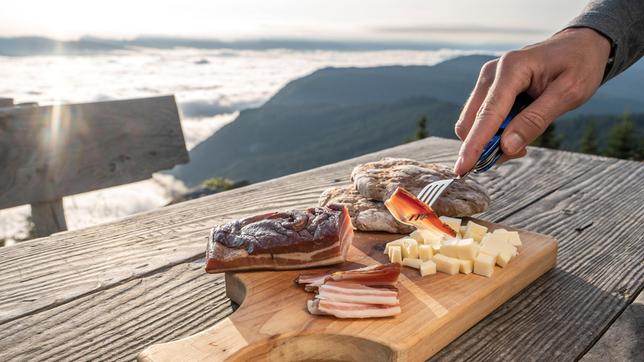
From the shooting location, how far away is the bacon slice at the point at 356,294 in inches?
58.5

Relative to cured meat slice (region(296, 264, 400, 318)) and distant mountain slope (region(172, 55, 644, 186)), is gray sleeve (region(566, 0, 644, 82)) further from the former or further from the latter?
distant mountain slope (region(172, 55, 644, 186))

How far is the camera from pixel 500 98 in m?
1.88

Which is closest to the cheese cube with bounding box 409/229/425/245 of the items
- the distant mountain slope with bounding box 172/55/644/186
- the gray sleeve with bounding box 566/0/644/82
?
the gray sleeve with bounding box 566/0/644/82

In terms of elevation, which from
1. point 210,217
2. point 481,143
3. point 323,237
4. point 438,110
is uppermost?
point 481,143

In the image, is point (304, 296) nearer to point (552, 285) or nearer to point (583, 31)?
point (552, 285)

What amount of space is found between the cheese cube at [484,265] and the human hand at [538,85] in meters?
0.39

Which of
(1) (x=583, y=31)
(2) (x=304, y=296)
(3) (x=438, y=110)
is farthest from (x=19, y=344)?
(3) (x=438, y=110)

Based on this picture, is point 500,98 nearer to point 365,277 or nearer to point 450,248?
point 450,248

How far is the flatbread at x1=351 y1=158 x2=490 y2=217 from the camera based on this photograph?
2.16 m

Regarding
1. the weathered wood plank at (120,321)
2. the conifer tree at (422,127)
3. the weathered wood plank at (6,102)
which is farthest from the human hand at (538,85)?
the conifer tree at (422,127)

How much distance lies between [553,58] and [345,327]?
1.22 meters

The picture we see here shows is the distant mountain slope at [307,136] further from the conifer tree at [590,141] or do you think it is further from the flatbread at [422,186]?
the flatbread at [422,186]

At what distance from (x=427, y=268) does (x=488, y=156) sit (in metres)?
0.58

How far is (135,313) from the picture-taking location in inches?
65.1
